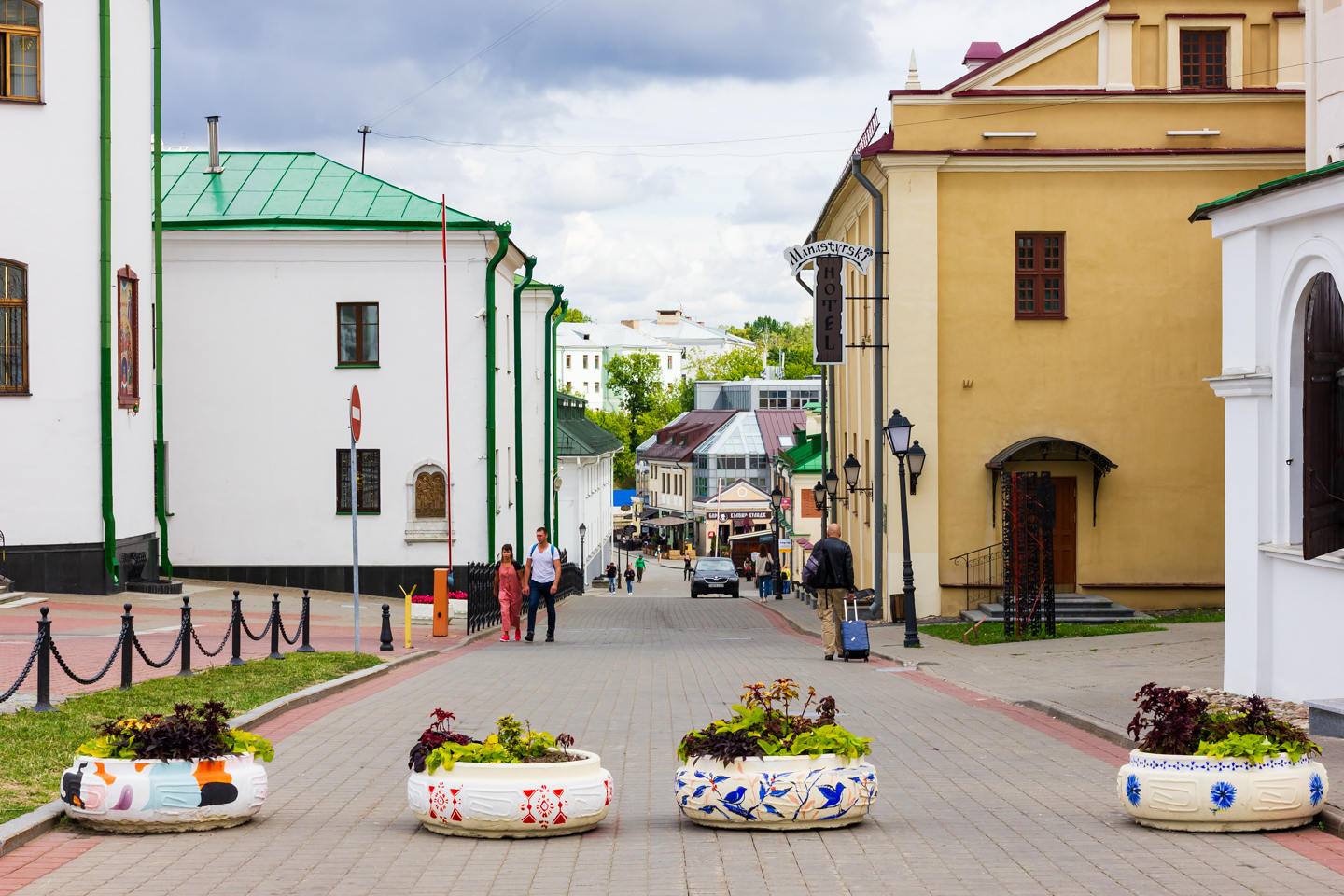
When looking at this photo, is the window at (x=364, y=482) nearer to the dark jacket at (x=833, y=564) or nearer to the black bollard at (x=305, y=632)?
the black bollard at (x=305, y=632)

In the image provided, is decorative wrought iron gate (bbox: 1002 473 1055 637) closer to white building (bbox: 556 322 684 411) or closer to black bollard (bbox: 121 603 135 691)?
black bollard (bbox: 121 603 135 691)

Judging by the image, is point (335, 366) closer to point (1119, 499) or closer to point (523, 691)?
point (1119, 499)

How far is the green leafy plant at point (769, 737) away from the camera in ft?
24.9

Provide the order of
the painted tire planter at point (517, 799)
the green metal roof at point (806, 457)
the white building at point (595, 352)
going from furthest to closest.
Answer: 1. the white building at point (595, 352)
2. the green metal roof at point (806, 457)
3. the painted tire planter at point (517, 799)

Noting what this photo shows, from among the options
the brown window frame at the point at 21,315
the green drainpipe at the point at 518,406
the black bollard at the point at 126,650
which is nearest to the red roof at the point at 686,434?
the green drainpipe at the point at 518,406

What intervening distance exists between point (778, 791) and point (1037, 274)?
20820 mm

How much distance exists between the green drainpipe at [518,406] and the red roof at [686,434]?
66037 mm

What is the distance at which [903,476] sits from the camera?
77.2 ft

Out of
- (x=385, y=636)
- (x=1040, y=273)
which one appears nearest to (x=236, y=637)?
(x=385, y=636)

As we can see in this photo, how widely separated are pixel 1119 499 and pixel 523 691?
14962 mm

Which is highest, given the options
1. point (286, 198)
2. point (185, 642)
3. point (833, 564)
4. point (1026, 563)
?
point (286, 198)

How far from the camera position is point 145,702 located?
12070mm

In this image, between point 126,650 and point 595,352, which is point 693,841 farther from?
point 595,352

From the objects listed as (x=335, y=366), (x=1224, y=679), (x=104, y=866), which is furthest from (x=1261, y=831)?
(x=335, y=366)
